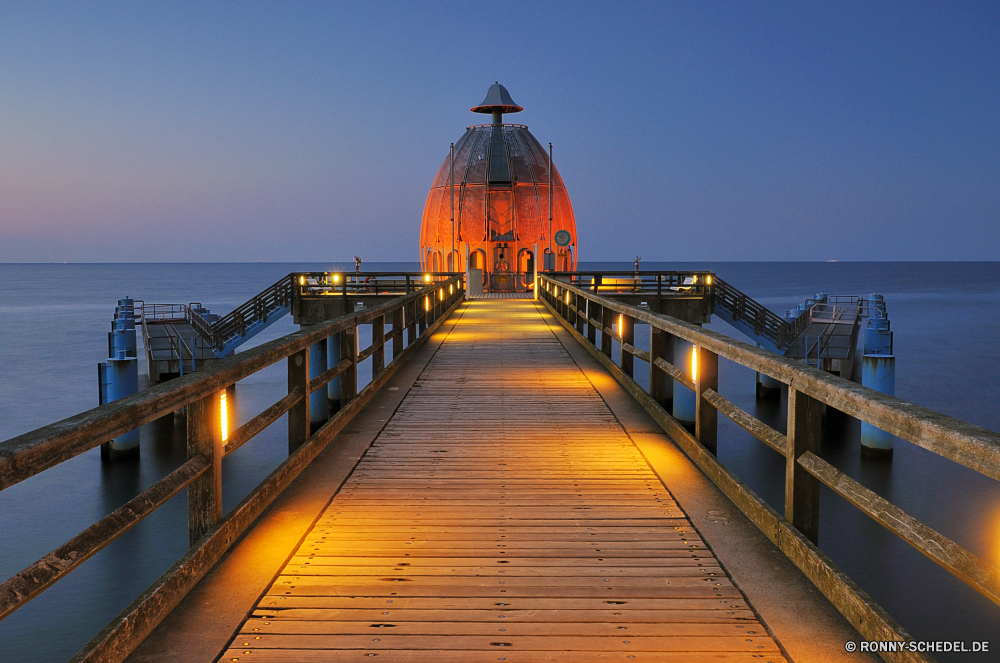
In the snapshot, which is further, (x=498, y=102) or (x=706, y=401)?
(x=498, y=102)

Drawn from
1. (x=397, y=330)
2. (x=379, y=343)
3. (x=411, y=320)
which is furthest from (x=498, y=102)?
(x=379, y=343)

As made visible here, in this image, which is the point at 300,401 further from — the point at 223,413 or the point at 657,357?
the point at 657,357

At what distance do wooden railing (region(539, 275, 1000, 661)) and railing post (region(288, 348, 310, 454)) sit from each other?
9.61 feet

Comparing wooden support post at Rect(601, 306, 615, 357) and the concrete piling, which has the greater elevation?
wooden support post at Rect(601, 306, 615, 357)

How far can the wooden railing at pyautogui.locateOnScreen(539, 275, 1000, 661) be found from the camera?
2.66m

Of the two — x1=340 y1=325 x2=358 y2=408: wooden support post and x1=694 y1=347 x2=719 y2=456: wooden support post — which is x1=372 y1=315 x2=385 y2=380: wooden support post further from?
x1=694 y1=347 x2=719 y2=456: wooden support post

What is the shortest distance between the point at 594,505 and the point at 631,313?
4.08 meters

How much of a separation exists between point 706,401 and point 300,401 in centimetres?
310

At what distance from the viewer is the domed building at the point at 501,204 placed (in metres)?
46.8

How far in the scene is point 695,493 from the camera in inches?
215

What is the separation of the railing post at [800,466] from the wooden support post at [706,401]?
5.62 feet

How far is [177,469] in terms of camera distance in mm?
3570

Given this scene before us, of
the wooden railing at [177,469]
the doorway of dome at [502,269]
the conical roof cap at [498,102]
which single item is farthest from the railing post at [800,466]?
the conical roof cap at [498,102]

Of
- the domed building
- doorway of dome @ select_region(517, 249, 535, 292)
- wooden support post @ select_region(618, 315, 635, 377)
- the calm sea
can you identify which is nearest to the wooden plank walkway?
wooden support post @ select_region(618, 315, 635, 377)
